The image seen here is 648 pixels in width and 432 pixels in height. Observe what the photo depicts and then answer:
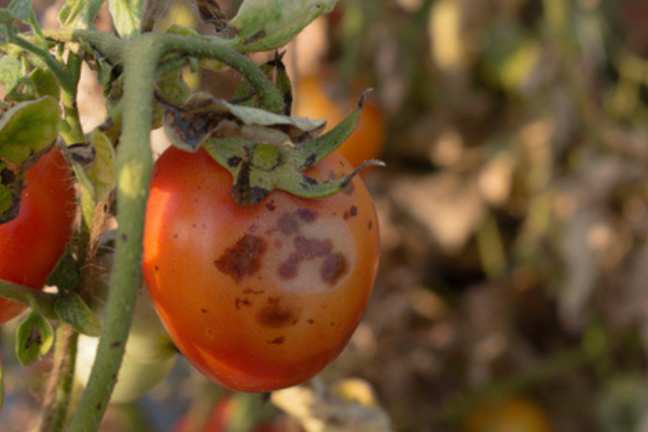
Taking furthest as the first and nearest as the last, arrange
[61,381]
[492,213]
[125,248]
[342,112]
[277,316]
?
[492,213] < [342,112] < [61,381] < [277,316] < [125,248]

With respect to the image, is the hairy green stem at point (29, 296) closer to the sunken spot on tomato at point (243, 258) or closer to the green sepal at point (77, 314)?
the green sepal at point (77, 314)

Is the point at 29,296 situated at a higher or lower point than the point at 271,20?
lower

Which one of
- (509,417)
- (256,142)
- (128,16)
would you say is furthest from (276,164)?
(509,417)

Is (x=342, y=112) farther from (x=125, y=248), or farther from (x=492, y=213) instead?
(x=125, y=248)

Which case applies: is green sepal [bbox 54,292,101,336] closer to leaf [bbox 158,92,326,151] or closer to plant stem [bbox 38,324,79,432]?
plant stem [bbox 38,324,79,432]

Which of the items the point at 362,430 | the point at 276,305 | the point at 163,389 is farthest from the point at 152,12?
the point at 163,389

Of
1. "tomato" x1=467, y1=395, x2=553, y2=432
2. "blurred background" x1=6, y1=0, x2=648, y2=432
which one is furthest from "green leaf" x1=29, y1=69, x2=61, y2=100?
"tomato" x1=467, y1=395, x2=553, y2=432

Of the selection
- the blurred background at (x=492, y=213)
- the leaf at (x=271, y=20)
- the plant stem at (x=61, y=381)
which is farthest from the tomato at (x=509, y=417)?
the leaf at (x=271, y=20)

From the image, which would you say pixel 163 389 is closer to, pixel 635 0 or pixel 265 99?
pixel 265 99
